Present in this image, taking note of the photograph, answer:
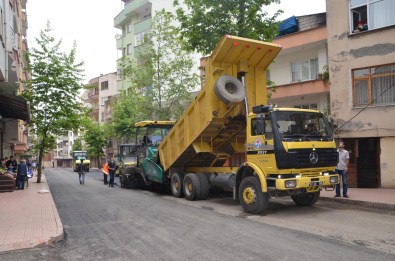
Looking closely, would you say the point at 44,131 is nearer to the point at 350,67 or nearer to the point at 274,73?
the point at 274,73

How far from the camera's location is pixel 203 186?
12633 mm

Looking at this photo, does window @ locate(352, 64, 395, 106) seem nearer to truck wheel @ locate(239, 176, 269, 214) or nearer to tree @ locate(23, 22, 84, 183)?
truck wheel @ locate(239, 176, 269, 214)

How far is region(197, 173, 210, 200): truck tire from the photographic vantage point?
1262 centimetres

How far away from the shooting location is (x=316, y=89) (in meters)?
20.2

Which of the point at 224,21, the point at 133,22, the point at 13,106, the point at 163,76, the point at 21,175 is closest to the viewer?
the point at 224,21

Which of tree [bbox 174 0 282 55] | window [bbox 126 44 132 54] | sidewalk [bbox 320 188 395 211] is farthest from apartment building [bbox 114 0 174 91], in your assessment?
sidewalk [bbox 320 188 395 211]

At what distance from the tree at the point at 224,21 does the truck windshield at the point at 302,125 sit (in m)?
5.85

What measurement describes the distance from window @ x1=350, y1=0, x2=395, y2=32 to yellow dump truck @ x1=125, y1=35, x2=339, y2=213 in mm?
6692

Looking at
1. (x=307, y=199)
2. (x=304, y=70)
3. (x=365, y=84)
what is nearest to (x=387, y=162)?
(x=365, y=84)

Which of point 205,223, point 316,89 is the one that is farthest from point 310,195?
point 316,89

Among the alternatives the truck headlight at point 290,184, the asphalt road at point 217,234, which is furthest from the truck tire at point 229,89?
the asphalt road at point 217,234

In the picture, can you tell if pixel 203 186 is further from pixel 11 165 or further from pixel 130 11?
pixel 130 11

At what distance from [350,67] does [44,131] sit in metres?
16.6

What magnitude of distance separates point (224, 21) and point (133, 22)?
33.1 m
